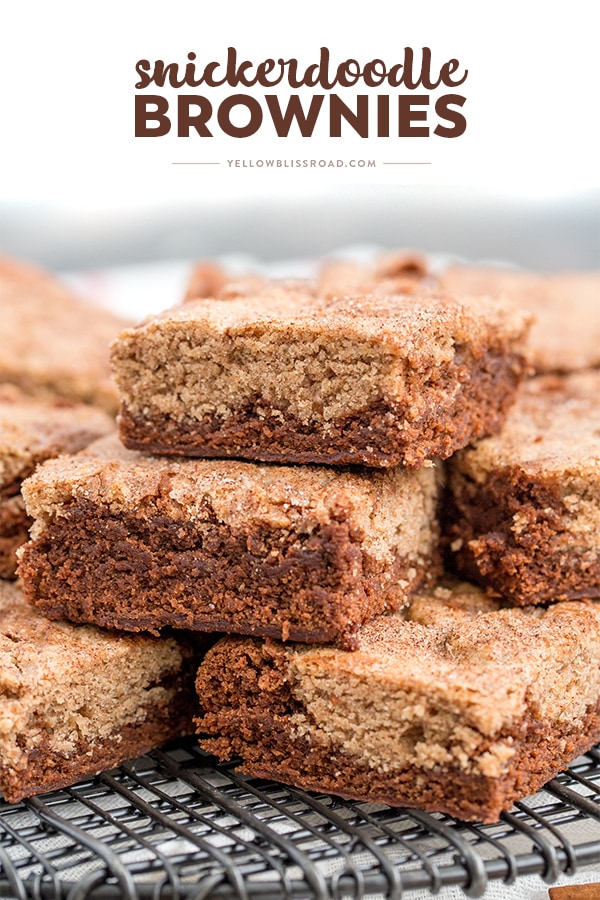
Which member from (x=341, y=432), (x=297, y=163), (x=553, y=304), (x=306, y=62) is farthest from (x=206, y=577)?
(x=553, y=304)

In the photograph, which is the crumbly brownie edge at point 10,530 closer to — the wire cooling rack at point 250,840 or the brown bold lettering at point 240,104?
the wire cooling rack at point 250,840

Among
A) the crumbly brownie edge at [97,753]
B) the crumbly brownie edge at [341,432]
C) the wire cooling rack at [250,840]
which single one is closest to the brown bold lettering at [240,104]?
the crumbly brownie edge at [341,432]

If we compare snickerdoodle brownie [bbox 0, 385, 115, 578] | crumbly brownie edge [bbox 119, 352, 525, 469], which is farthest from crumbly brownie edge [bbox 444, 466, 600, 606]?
snickerdoodle brownie [bbox 0, 385, 115, 578]

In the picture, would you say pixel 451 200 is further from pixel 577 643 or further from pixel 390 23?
pixel 577 643

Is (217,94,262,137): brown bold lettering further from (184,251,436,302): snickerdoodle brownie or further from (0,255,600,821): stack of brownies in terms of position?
(0,255,600,821): stack of brownies

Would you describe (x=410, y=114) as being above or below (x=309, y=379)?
above

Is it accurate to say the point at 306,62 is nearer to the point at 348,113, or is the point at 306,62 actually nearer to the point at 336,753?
the point at 348,113
